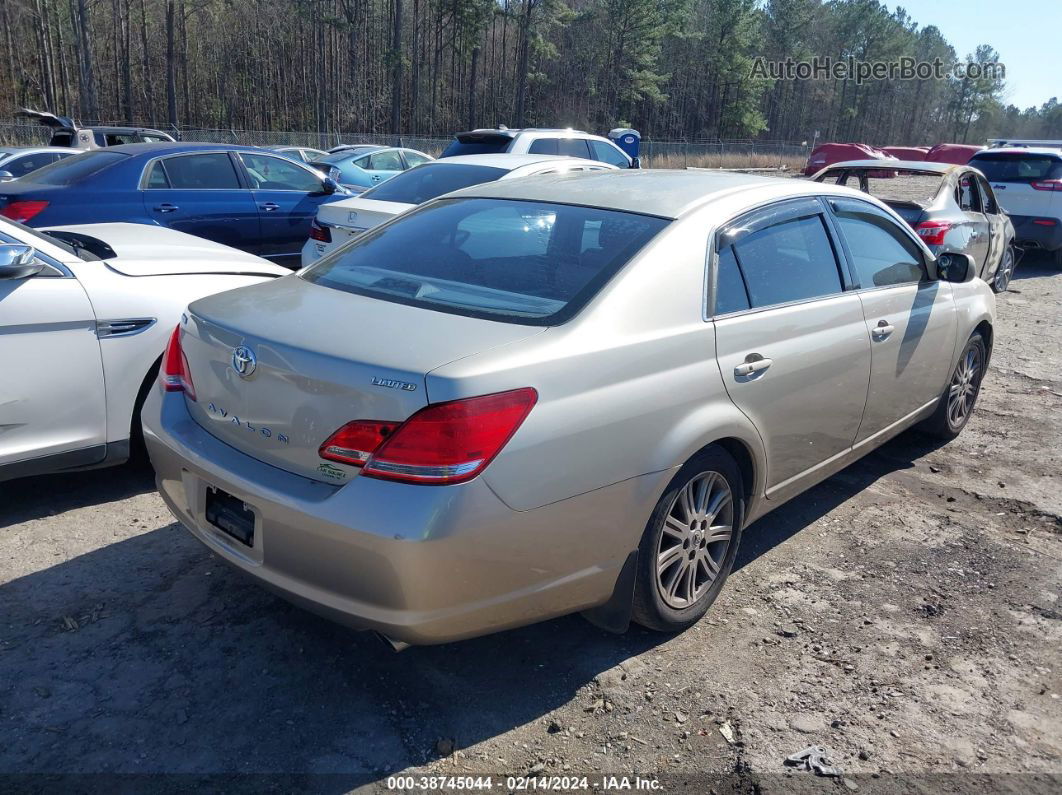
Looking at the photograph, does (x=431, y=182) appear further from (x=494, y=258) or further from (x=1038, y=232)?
(x=1038, y=232)

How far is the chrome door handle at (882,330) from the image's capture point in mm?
4051

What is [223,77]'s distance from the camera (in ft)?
139

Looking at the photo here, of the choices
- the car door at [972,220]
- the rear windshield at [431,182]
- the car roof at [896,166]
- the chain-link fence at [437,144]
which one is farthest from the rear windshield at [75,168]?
the chain-link fence at [437,144]

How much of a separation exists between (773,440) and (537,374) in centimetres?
133

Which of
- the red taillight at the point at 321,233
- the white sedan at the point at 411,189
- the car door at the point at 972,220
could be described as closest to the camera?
the white sedan at the point at 411,189

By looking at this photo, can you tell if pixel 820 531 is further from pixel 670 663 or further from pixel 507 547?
pixel 507 547

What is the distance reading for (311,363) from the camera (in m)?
2.53

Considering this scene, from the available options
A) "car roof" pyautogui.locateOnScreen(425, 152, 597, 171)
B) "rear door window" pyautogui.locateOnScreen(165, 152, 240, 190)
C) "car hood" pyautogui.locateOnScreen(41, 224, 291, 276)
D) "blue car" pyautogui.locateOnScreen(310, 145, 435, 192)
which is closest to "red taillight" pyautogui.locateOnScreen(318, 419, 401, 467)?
"car hood" pyautogui.locateOnScreen(41, 224, 291, 276)

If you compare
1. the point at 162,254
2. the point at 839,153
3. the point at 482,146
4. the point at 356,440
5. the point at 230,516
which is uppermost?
the point at 482,146

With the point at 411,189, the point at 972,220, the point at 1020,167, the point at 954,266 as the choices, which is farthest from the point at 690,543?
the point at 1020,167

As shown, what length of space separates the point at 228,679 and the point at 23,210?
567cm

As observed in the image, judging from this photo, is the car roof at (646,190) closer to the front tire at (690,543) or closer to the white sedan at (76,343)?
the front tire at (690,543)

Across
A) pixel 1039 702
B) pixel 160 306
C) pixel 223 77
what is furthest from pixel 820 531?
pixel 223 77

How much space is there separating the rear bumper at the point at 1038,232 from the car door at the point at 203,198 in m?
11.0
